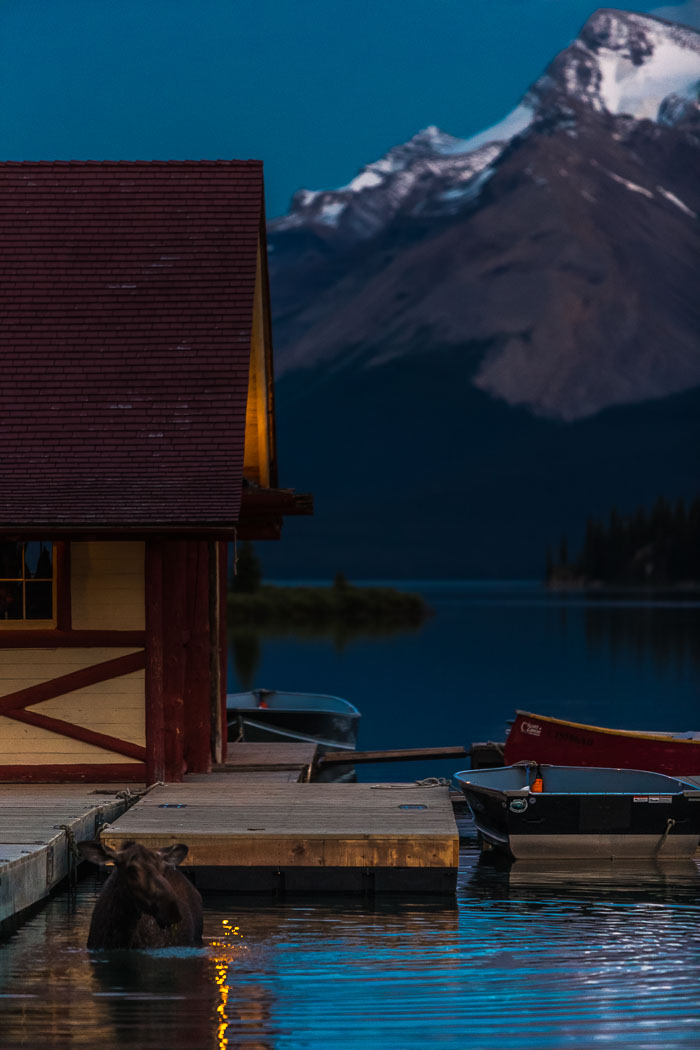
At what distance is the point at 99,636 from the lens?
17562 mm

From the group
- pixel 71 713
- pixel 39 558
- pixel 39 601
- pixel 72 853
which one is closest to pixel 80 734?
pixel 71 713

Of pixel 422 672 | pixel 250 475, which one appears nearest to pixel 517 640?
pixel 422 672

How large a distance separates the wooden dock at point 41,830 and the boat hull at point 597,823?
4449 millimetres

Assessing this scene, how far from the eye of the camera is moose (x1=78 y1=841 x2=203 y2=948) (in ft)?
39.6

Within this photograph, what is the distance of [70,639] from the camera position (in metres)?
17.5

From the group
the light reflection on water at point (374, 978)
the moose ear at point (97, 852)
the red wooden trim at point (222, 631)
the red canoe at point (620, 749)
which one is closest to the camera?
the light reflection on water at point (374, 978)

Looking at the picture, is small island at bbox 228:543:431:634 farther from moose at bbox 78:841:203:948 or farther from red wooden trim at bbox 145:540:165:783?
moose at bbox 78:841:203:948

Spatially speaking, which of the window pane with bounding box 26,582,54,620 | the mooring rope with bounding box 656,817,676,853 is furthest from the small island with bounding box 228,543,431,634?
the mooring rope with bounding box 656,817,676,853

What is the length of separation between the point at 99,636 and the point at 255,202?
22.5 ft

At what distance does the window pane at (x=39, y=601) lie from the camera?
58.3ft

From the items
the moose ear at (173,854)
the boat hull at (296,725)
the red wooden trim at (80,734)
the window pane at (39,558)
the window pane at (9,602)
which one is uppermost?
the window pane at (39,558)

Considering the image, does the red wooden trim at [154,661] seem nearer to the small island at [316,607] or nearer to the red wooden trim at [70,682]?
the red wooden trim at [70,682]

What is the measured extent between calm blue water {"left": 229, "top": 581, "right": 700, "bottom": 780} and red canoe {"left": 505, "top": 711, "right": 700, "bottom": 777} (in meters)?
7.30

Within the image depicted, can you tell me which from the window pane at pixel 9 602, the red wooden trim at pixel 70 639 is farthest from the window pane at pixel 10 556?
the red wooden trim at pixel 70 639
